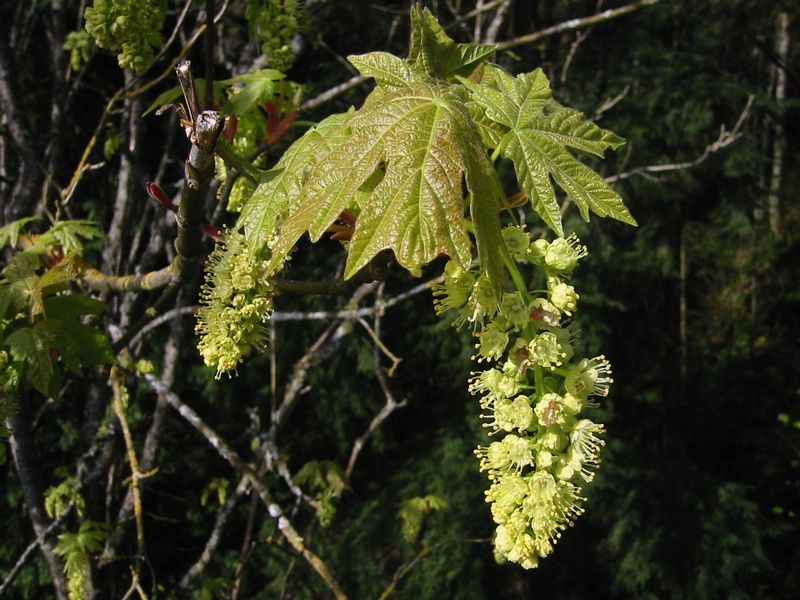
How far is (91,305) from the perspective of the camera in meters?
1.76

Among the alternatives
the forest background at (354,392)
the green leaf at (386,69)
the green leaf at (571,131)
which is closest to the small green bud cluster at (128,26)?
the forest background at (354,392)

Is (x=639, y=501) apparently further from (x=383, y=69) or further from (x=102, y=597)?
(x=383, y=69)

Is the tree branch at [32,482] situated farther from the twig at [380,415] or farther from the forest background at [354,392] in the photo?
the twig at [380,415]

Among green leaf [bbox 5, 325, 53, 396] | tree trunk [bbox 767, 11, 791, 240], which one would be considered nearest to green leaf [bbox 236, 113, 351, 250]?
green leaf [bbox 5, 325, 53, 396]

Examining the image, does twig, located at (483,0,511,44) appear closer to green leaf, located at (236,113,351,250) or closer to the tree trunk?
green leaf, located at (236,113,351,250)

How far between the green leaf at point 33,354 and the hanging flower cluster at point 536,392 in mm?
937

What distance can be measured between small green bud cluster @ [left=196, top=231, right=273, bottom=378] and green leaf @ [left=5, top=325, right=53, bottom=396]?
0.41 m

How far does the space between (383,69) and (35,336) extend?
984 millimetres

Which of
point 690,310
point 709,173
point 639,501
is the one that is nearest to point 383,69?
point 639,501

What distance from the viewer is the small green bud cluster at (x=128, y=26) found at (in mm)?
1812

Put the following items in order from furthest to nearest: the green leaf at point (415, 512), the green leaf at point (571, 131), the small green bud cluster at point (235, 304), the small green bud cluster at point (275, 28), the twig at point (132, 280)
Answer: the green leaf at point (415, 512)
the small green bud cluster at point (275, 28)
the twig at point (132, 280)
the small green bud cluster at point (235, 304)
the green leaf at point (571, 131)

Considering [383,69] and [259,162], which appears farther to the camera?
[259,162]

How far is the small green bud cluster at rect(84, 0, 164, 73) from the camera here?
71.3 inches

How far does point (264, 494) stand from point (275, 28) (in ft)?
5.23
